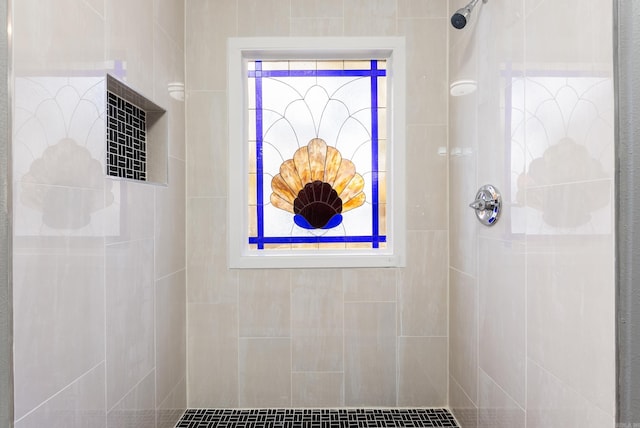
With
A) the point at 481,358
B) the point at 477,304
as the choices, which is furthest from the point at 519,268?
the point at 481,358

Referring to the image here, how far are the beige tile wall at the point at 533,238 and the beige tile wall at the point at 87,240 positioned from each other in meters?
1.20

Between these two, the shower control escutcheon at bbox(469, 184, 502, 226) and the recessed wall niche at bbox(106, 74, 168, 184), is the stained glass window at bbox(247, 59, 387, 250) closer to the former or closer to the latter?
the recessed wall niche at bbox(106, 74, 168, 184)

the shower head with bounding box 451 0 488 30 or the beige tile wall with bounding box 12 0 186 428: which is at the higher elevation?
the shower head with bounding box 451 0 488 30

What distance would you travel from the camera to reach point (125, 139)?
4.99 ft

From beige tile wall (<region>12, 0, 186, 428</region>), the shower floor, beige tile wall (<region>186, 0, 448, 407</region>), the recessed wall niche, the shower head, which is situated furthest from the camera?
beige tile wall (<region>186, 0, 448, 407</region>)

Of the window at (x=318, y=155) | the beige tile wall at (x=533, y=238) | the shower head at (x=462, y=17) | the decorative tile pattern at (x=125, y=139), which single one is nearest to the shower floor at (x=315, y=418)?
the beige tile wall at (x=533, y=238)

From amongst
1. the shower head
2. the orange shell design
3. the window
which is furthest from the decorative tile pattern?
the shower head

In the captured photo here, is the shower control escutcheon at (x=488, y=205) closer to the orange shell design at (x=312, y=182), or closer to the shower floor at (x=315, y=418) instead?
the orange shell design at (x=312, y=182)

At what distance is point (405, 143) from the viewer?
2.00 metres

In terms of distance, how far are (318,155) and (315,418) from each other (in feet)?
3.96

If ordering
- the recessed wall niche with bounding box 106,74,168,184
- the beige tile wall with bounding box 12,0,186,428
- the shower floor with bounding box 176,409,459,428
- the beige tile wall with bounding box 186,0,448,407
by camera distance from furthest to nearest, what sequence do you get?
the beige tile wall with bounding box 186,0,448,407 → the shower floor with bounding box 176,409,459,428 → the recessed wall niche with bounding box 106,74,168,184 → the beige tile wall with bounding box 12,0,186,428

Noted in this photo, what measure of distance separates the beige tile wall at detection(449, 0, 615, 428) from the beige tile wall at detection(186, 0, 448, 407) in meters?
0.14

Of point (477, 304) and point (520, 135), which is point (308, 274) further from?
point (520, 135)

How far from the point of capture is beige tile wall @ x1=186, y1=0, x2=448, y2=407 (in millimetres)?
1988
